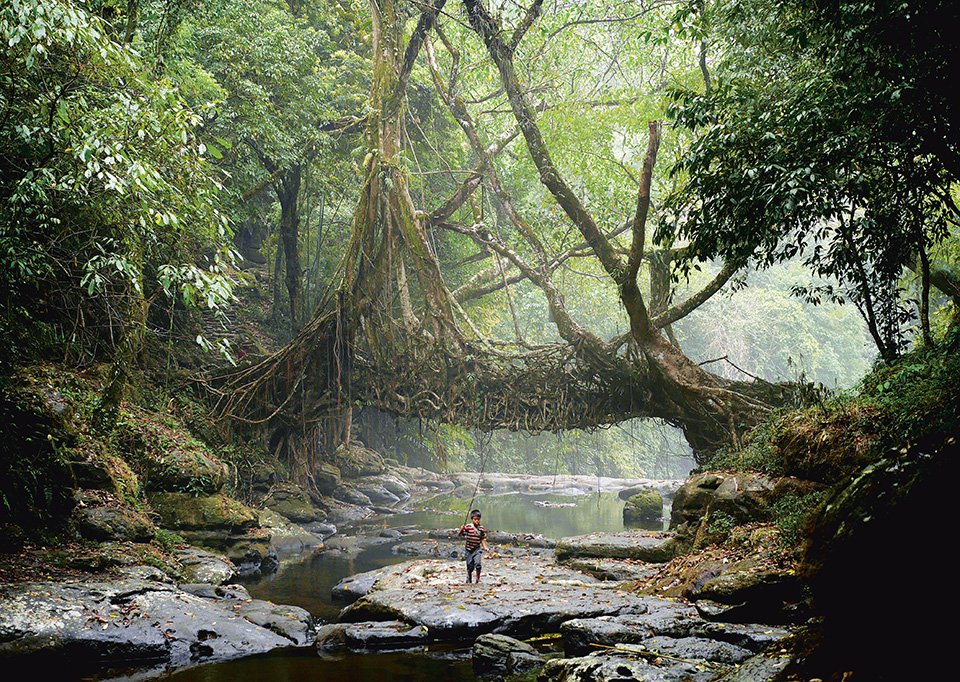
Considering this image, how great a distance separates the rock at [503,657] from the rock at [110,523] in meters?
5.15

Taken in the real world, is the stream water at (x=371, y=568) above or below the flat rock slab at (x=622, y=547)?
below

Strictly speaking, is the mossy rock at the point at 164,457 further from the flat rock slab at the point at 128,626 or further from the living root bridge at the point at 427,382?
the flat rock slab at the point at 128,626

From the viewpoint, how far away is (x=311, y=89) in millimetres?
16828

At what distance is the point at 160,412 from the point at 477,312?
1381 centimetres

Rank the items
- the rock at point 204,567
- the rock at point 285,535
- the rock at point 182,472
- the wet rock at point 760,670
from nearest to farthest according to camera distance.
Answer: the wet rock at point 760,670 < the rock at point 204,567 < the rock at point 182,472 < the rock at point 285,535

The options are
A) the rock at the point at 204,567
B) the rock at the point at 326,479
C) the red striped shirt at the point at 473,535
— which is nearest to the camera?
the red striped shirt at the point at 473,535

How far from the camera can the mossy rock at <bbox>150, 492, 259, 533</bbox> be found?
11.1 m

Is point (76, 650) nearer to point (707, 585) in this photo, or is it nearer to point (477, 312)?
point (707, 585)

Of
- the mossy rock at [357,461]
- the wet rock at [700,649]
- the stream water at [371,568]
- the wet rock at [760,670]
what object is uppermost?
the mossy rock at [357,461]

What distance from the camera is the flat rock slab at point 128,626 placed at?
247 inches

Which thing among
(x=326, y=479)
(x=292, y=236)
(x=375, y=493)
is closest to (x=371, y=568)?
(x=326, y=479)

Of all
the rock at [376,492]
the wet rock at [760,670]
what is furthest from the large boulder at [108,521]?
the rock at [376,492]

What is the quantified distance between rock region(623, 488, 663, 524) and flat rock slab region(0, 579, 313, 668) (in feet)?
44.2

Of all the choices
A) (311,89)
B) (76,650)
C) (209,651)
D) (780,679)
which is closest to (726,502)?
(780,679)
